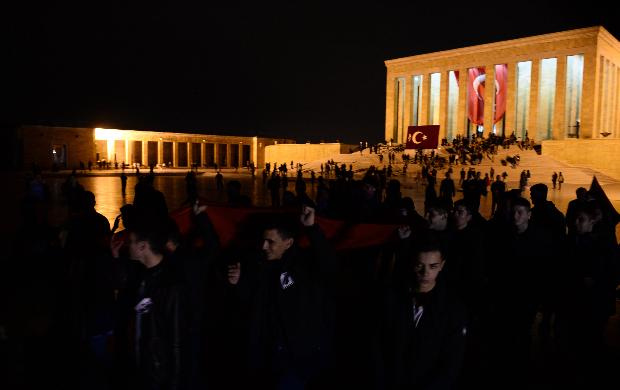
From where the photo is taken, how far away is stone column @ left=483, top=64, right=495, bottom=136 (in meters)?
51.2

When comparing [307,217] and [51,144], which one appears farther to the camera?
[51,144]

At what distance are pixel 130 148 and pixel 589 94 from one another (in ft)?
166

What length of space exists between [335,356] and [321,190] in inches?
172

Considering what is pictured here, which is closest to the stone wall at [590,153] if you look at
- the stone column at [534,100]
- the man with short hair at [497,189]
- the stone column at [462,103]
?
the stone column at [534,100]

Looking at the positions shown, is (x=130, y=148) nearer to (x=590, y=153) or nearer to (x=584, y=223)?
(x=590, y=153)

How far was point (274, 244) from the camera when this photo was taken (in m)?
3.22

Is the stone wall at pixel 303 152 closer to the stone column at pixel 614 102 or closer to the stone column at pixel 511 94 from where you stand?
the stone column at pixel 511 94

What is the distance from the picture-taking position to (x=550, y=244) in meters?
4.74

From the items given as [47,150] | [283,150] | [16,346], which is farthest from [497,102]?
[16,346]

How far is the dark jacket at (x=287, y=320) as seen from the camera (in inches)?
119

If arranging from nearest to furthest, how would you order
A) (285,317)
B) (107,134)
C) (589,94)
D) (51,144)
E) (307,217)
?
(285,317) → (307,217) → (589,94) → (51,144) → (107,134)

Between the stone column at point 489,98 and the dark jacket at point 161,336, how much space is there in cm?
5292

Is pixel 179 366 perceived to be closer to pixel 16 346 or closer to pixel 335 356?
pixel 16 346

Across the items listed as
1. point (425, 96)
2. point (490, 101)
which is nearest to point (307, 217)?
point (490, 101)
